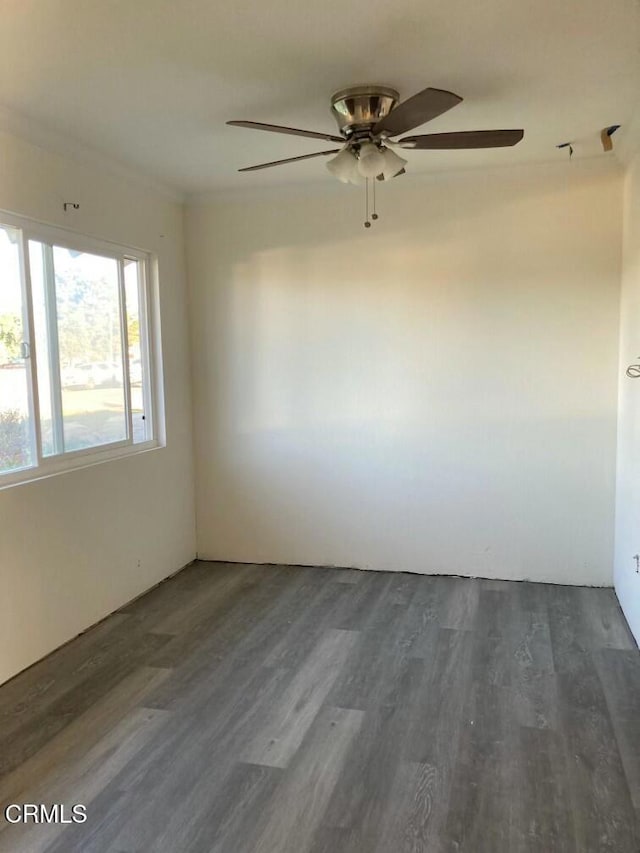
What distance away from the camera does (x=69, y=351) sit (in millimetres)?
3398

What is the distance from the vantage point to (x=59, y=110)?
9.34 ft

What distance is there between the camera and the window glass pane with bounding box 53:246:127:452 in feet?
11.1

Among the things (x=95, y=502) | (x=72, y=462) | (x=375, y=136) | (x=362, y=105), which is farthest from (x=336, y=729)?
(x=362, y=105)

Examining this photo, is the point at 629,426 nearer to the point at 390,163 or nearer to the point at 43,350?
the point at 390,163

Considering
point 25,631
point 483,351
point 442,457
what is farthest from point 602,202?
point 25,631

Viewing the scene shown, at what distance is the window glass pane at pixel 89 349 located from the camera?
11.1 ft

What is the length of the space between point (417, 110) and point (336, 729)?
229 cm

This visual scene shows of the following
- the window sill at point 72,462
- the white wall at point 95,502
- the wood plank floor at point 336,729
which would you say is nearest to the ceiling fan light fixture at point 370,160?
the white wall at point 95,502

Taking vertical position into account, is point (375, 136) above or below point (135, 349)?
above

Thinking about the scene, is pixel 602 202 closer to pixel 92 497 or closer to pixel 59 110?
pixel 59 110

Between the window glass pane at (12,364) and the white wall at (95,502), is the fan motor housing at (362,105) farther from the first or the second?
the window glass pane at (12,364)

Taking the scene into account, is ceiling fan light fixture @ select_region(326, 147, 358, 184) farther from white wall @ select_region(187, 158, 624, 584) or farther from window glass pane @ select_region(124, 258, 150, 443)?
window glass pane @ select_region(124, 258, 150, 443)

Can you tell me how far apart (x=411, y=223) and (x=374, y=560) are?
7.11ft

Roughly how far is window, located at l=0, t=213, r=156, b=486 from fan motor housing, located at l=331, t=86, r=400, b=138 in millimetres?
1533
